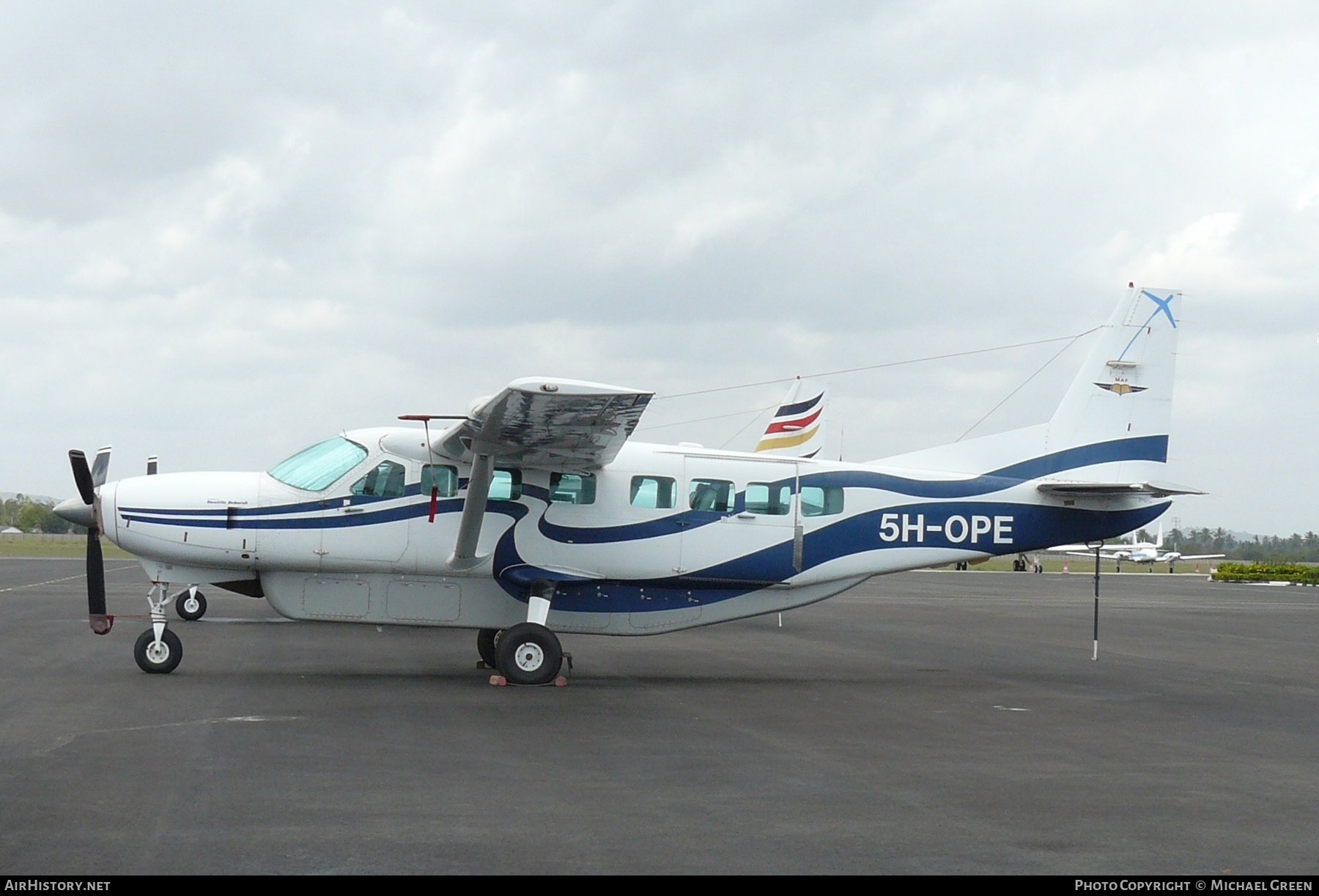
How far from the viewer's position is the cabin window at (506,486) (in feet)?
48.1

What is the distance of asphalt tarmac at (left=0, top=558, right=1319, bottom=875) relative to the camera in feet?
21.2

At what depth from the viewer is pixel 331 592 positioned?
47.7 ft

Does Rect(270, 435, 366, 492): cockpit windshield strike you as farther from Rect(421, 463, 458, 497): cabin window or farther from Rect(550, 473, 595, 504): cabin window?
Rect(550, 473, 595, 504): cabin window

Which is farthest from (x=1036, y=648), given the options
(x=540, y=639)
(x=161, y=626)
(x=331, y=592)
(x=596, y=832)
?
(x=596, y=832)

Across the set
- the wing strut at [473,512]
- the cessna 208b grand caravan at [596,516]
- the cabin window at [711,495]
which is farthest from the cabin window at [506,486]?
the cabin window at [711,495]

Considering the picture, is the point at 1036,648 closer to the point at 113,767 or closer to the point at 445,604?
the point at 445,604

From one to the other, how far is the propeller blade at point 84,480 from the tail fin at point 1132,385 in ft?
38.9

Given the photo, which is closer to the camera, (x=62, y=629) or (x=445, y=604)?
(x=445, y=604)

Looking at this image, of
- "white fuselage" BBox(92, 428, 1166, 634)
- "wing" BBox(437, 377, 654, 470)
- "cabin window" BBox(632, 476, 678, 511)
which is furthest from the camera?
"cabin window" BBox(632, 476, 678, 511)

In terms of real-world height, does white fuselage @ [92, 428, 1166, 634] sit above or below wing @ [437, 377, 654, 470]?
below

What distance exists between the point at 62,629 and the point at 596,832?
15.7 meters

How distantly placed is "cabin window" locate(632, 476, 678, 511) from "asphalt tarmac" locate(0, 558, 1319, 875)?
2142mm

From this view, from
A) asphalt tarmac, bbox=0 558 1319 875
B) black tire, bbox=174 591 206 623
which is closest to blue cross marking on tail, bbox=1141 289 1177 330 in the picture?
asphalt tarmac, bbox=0 558 1319 875

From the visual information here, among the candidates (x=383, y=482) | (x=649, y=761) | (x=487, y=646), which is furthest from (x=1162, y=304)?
(x=649, y=761)
